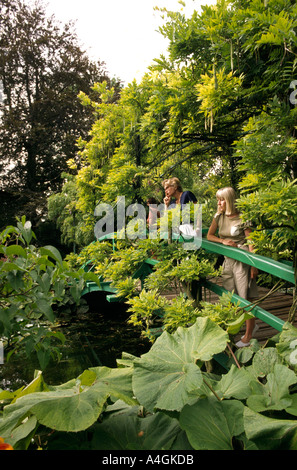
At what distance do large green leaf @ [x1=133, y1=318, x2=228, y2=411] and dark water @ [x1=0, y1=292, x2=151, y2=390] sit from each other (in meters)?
3.62

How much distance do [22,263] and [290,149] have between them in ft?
4.86

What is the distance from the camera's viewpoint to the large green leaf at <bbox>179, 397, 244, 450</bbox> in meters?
0.49

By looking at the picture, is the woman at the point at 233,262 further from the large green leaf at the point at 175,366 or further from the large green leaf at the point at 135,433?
the large green leaf at the point at 135,433

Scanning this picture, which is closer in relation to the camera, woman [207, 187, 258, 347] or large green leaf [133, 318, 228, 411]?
large green leaf [133, 318, 228, 411]

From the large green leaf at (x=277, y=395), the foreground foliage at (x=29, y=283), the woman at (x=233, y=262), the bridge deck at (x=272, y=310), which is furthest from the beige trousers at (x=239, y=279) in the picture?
the large green leaf at (x=277, y=395)

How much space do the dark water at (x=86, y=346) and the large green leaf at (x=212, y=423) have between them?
12.3 feet

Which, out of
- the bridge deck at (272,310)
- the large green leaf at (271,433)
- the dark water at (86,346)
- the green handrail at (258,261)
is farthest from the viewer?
the dark water at (86,346)

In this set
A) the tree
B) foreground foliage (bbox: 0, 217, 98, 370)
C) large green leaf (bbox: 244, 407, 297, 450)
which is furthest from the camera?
the tree

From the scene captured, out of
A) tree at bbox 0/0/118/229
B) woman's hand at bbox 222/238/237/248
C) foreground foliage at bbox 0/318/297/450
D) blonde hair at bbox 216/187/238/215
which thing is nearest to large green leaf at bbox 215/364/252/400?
foreground foliage at bbox 0/318/297/450

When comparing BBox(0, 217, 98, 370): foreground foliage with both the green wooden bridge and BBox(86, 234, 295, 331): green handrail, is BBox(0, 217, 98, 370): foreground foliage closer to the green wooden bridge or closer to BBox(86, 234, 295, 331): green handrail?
the green wooden bridge

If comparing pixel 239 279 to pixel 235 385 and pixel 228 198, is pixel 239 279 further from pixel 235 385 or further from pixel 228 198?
pixel 235 385

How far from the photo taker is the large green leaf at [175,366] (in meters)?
0.55

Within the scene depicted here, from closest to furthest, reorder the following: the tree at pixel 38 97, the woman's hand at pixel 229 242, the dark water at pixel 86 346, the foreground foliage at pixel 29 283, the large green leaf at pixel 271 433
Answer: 1. the large green leaf at pixel 271 433
2. the foreground foliage at pixel 29 283
3. the woman's hand at pixel 229 242
4. the dark water at pixel 86 346
5. the tree at pixel 38 97
